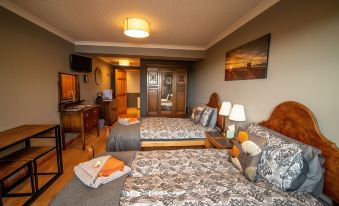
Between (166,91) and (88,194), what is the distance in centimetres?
402

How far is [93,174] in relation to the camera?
1.32m

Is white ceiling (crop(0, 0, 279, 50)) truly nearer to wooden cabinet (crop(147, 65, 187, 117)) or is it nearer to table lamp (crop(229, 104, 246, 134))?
table lamp (crop(229, 104, 246, 134))

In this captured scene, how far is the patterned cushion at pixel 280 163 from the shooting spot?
1.24m

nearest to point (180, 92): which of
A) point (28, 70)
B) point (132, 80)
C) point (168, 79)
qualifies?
point (168, 79)

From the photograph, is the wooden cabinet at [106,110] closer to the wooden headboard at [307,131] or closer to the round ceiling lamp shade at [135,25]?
the round ceiling lamp shade at [135,25]

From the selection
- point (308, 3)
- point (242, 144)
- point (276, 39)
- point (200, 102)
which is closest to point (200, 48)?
point (200, 102)

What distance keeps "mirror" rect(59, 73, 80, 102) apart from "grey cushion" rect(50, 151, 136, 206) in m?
2.68

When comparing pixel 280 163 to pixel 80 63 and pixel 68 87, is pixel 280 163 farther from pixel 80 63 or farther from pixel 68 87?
pixel 80 63

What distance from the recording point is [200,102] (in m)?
4.50

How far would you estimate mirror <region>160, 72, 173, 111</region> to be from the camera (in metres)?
4.96

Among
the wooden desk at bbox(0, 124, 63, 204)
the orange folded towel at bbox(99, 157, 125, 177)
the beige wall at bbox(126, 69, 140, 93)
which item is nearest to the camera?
the orange folded towel at bbox(99, 157, 125, 177)

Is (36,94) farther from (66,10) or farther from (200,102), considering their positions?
(200,102)

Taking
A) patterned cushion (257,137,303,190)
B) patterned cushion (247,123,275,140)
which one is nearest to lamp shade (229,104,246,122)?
A: patterned cushion (247,123,275,140)

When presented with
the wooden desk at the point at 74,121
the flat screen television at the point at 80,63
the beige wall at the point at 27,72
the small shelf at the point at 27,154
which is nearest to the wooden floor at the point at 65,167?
the wooden desk at the point at 74,121
